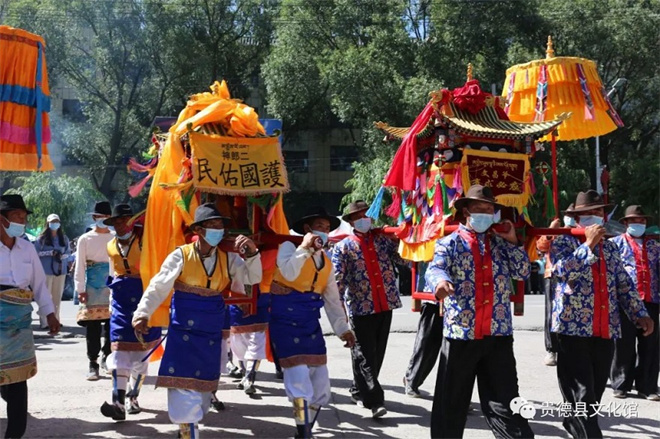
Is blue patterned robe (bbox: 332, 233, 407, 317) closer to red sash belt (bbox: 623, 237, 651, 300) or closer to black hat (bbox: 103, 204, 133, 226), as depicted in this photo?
black hat (bbox: 103, 204, 133, 226)

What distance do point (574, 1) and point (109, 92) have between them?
16553 mm

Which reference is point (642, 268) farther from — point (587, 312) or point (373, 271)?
point (373, 271)

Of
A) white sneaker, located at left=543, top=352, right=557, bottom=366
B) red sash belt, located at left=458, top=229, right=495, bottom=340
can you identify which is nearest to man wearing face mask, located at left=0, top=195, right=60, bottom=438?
red sash belt, located at left=458, top=229, right=495, bottom=340

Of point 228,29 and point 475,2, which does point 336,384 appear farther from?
point 228,29

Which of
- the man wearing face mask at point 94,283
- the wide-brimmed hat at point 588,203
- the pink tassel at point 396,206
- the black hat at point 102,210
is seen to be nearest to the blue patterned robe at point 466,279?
the wide-brimmed hat at point 588,203

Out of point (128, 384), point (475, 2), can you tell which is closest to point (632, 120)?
point (475, 2)

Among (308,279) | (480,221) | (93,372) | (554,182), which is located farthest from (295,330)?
(93,372)

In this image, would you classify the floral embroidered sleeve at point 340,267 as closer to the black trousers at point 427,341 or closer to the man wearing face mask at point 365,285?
the man wearing face mask at point 365,285

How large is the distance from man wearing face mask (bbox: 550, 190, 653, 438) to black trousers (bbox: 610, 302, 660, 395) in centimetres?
208

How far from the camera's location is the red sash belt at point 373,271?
7.32 m

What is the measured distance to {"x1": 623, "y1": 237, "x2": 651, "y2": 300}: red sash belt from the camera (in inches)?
315

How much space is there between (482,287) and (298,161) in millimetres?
30649

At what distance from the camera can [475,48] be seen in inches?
977

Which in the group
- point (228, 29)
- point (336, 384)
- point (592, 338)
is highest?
point (228, 29)
